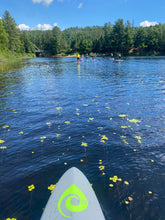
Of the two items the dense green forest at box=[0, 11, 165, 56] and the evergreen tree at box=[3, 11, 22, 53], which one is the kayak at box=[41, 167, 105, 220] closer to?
the dense green forest at box=[0, 11, 165, 56]

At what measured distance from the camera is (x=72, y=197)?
3746mm

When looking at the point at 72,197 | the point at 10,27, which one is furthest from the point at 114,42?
the point at 72,197

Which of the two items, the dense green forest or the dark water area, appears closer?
the dark water area

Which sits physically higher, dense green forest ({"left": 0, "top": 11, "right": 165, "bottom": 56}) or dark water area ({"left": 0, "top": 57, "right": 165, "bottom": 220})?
dense green forest ({"left": 0, "top": 11, "right": 165, "bottom": 56})

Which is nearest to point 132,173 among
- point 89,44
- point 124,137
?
point 124,137

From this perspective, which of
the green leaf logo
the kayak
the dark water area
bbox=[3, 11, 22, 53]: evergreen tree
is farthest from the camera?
bbox=[3, 11, 22, 53]: evergreen tree

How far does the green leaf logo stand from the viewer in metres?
3.46

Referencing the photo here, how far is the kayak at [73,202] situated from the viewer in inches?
131

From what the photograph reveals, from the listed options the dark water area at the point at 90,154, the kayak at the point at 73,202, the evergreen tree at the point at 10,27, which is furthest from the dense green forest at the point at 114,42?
the kayak at the point at 73,202

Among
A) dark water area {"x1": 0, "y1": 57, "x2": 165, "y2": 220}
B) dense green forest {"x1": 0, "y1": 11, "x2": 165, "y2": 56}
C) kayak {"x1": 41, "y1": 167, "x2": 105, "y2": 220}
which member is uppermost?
dense green forest {"x1": 0, "y1": 11, "x2": 165, "y2": 56}

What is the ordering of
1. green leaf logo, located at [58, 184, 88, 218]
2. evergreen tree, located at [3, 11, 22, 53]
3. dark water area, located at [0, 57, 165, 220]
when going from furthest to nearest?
evergreen tree, located at [3, 11, 22, 53] < dark water area, located at [0, 57, 165, 220] < green leaf logo, located at [58, 184, 88, 218]

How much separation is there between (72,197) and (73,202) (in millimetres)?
150

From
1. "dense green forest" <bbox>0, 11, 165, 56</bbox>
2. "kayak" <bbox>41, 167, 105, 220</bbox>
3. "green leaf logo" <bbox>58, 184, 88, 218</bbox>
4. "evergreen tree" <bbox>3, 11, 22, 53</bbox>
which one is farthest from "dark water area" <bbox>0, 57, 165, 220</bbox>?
"evergreen tree" <bbox>3, 11, 22, 53</bbox>

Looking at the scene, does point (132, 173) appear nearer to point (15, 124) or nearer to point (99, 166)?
point (99, 166)
